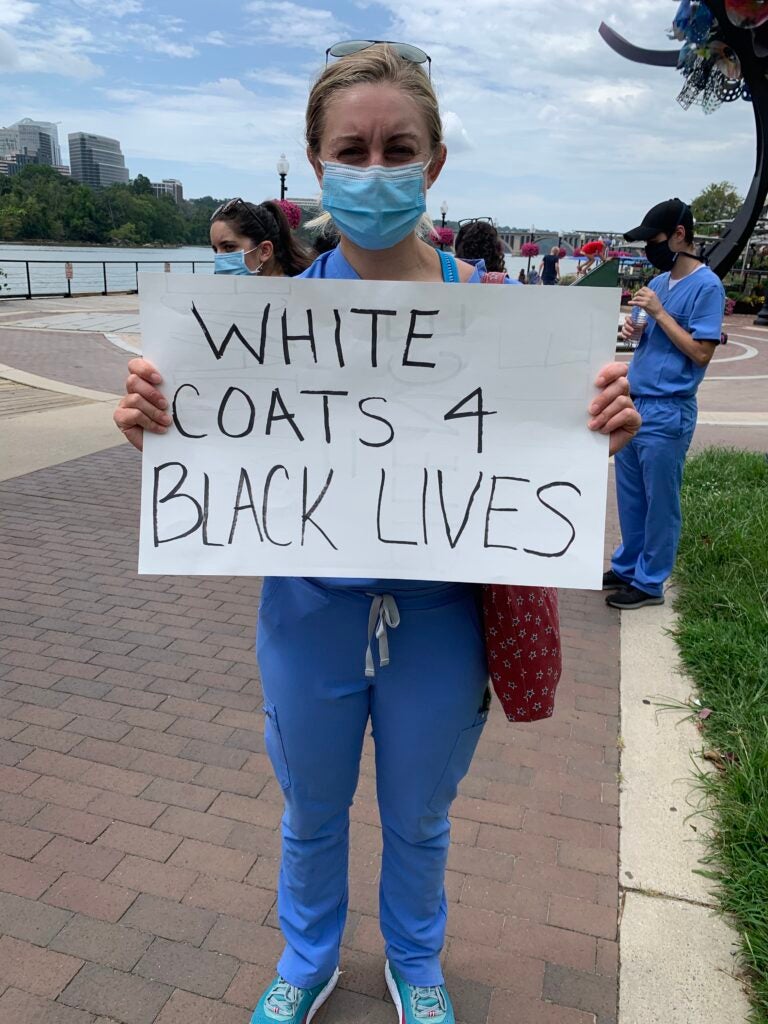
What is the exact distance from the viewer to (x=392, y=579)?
1555 mm

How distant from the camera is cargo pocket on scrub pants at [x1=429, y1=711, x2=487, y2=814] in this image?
1668 mm

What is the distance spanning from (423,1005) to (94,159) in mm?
53967

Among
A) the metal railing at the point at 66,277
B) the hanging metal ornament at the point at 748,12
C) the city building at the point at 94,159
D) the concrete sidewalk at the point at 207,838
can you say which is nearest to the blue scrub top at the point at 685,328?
the concrete sidewalk at the point at 207,838

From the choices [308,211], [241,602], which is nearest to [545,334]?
[308,211]

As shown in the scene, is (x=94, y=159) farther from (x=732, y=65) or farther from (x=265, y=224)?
(x=265, y=224)

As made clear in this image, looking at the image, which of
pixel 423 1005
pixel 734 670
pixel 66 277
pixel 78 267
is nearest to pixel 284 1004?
pixel 423 1005

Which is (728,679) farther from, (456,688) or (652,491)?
(456,688)

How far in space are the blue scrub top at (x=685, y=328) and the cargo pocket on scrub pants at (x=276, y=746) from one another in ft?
10.0

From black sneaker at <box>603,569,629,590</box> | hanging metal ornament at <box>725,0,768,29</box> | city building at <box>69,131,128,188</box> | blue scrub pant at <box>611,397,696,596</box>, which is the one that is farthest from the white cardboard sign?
city building at <box>69,131,128,188</box>

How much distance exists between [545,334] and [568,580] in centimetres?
48

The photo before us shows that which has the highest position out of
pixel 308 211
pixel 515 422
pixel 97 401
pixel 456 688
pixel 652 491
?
pixel 308 211

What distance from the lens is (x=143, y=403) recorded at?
151 cm

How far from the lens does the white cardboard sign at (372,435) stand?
151 centimetres

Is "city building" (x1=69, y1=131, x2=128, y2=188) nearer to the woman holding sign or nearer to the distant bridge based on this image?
the distant bridge
